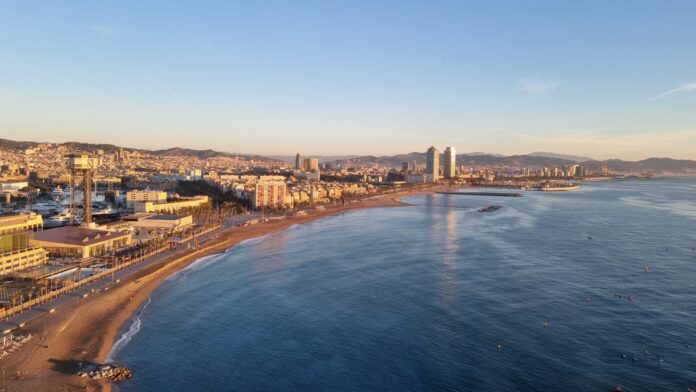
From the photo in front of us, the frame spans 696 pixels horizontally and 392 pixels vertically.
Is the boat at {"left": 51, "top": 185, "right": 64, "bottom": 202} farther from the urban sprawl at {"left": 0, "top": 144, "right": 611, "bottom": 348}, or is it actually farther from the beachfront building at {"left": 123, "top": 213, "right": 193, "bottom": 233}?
the beachfront building at {"left": 123, "top": 213, "right": 193, "bottom": 233}

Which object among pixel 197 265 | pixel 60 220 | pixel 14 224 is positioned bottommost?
pixel 197 265

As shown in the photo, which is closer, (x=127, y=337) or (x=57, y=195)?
(x=127, y=337)

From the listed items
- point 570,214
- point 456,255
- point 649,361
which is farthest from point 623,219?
point 649,361

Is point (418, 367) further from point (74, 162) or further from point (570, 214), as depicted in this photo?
point (570, 214)

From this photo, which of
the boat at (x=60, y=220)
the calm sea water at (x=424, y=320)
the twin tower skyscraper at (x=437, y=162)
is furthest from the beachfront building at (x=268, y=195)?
the twin tower skyscraper at (x=437, y=162)

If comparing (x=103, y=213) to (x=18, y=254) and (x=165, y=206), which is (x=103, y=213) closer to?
(x=165, y=206)

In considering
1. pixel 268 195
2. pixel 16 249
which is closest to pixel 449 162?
pixel 268 195

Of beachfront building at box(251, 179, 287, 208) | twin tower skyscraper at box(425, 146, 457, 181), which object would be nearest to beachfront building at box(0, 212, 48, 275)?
beachfront building at box(251, 179, 287, 208)
